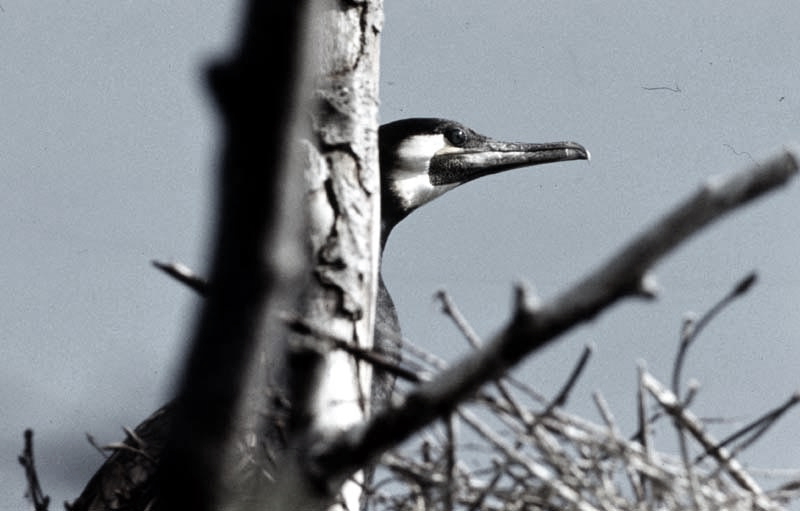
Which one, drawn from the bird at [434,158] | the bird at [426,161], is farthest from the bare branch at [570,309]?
the bird at [434,158]

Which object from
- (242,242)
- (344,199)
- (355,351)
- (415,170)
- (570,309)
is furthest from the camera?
(415,170)

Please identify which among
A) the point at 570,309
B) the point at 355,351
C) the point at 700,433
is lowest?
the point at 570,309

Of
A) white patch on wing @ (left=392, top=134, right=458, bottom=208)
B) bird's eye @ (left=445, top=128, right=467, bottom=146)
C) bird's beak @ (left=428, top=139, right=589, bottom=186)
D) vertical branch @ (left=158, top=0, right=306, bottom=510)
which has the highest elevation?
bird's eye @ (left=445, top=128, right=467, bottom=146)

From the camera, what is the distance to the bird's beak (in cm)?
422

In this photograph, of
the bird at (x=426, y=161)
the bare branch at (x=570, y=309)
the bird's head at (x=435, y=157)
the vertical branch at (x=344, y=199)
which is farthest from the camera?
the bird's head at (x=435, y=157)

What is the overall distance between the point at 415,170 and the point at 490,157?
1.08ft

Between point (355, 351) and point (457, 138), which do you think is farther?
point (457, 138)

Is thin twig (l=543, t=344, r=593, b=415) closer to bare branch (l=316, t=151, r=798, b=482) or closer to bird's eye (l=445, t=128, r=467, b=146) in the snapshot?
bare branch (l=316, t=151, r=798, b=482)

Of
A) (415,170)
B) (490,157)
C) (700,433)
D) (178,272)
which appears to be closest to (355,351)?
(178,272)

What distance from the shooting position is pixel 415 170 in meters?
4.15

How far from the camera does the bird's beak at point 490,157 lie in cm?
422

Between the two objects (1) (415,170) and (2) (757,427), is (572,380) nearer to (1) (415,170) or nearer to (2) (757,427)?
(2) (757,427)

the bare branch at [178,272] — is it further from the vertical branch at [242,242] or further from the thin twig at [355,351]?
the vertical branch at [242,242]

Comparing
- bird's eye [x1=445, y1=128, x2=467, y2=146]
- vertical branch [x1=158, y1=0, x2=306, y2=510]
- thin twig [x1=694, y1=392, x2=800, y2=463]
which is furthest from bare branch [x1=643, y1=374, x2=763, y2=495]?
bird's eye [x1=445, y1=128, x2=467, y2=146]
